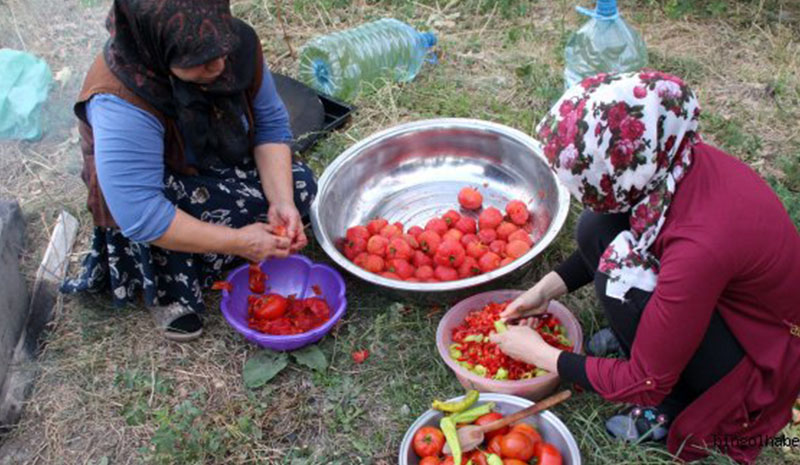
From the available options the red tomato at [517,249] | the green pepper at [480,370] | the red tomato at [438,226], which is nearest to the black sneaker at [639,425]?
the green pepper at [480,370]

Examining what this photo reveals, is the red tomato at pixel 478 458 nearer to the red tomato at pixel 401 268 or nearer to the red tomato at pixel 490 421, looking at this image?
the red tomato at pixel 490 421

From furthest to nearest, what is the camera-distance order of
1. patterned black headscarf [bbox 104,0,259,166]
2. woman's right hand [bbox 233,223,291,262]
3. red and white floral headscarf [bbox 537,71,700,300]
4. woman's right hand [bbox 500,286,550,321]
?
woman's right hand [bbox 233,223,291,262] < woman's right hand [bbox 500,286,550,321] < patterned black headscarf [bbox 104,0,259,166] < red and white floral headscarf [bbox 537,71,700,300]

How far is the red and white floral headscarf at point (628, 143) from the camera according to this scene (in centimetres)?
181

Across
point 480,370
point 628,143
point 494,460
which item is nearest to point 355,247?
point 480,370

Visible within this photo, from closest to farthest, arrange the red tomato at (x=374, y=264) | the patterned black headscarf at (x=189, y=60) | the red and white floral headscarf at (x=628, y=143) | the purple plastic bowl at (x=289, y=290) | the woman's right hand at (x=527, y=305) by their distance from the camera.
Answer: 1. the red and white floral headscarf at (x=628, y=143)
2. the patterned black headscarf at (x=189, y=60)
3. the woman's right hand at (x=527, y=305)
4. the purple plastic bowl at (x=289, y=290)
5. the red tomato at (x=374, y=264)

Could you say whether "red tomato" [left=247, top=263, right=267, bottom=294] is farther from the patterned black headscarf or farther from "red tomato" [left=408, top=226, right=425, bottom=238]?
"red tomato" [left=408, top=226, right=425, bottom=238]

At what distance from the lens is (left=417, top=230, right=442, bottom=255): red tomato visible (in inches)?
120

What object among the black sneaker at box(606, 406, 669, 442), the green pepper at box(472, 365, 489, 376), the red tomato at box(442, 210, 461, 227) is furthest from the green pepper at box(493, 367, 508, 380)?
the red tomato at box(442, 210, 461, 227)

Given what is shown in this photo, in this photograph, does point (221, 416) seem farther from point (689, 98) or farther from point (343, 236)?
point (689, 98)

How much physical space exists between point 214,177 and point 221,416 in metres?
0.92

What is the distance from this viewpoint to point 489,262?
2.95 m

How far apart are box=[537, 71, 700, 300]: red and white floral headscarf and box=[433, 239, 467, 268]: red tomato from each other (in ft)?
3.37

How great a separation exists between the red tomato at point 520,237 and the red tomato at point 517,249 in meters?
0.04

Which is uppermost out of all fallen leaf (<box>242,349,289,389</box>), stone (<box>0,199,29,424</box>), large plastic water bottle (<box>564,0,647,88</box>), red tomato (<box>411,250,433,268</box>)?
large plastic water bottle (<box>564,0,647,88</box>)
